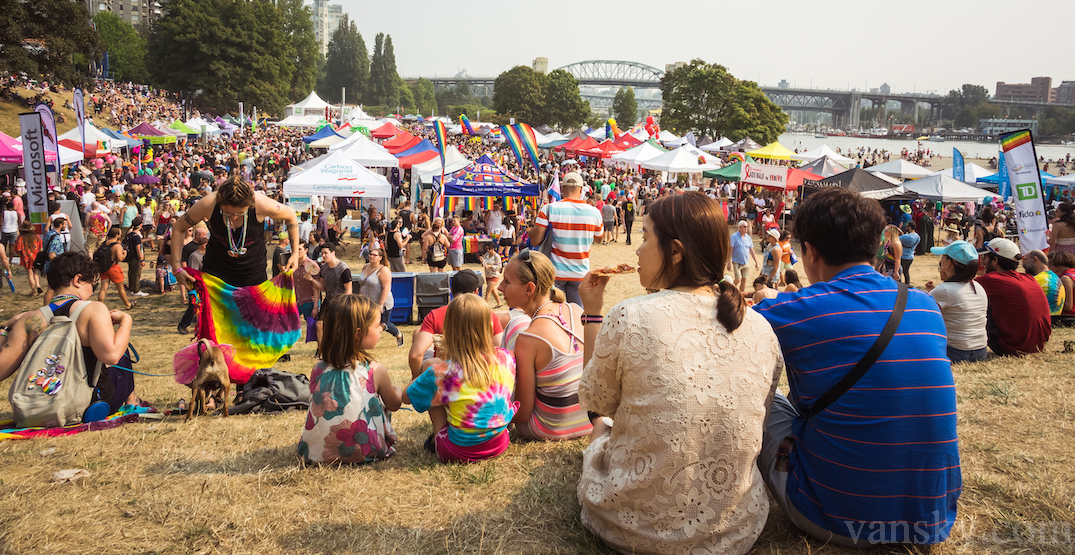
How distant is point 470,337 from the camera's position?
3180mm

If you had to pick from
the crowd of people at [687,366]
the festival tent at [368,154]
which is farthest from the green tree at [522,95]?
the crowd of people at [687,366]

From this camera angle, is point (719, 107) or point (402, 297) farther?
point (719, 107)

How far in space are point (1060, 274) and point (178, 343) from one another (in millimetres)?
10314

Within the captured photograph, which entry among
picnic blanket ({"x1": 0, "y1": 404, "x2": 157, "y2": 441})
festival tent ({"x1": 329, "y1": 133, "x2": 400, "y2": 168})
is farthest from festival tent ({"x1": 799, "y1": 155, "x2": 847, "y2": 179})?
picnic blanket ({"x1": 0, "y1": 404, "x2": 157, "y2": 441})

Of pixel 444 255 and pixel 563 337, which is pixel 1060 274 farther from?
pixel 444 255

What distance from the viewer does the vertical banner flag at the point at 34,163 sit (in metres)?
9.45

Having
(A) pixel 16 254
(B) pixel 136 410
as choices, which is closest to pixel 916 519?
(B) pixel 136 410

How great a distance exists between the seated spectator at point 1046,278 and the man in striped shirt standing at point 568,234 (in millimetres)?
4308

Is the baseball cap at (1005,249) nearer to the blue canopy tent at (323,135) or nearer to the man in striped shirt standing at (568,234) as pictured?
the man in striped shirt standing at (568,234)

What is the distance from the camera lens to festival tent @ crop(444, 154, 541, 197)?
14.1 meters

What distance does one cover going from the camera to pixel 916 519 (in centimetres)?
218

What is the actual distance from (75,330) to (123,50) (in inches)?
3488

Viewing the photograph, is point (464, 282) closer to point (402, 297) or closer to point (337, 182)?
point (402, 297)

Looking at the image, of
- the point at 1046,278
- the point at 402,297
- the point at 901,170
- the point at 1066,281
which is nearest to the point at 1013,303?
the point at 1046,278
